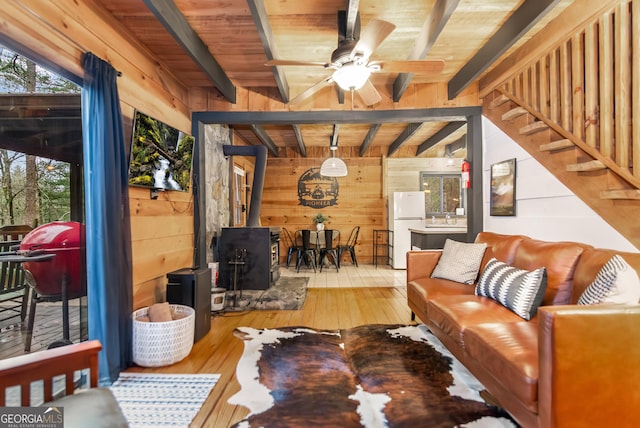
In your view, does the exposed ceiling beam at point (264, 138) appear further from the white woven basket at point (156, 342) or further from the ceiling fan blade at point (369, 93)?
the white woven basket at point (156, 342)

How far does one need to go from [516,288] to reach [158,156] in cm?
302

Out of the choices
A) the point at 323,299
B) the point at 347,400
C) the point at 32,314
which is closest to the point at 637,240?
the point at 347,400

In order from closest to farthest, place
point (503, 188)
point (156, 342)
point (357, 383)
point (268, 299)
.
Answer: point (357, 383)
point (156, 342)
point (503, 188)
point (268, 299)

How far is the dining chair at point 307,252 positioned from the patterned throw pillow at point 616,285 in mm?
4657

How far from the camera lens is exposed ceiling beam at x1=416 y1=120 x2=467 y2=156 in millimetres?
4682

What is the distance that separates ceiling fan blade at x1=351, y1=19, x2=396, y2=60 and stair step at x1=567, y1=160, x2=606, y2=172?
170 cm

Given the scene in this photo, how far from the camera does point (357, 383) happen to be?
199cm

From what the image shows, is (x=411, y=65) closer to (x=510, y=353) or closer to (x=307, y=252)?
(x=510, y=353)

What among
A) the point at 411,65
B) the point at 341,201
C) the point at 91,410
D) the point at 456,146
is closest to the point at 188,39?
the point at 411,65

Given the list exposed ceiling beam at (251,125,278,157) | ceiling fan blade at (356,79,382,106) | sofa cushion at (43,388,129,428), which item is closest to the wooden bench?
sofa cushion at (43,388,129,428)

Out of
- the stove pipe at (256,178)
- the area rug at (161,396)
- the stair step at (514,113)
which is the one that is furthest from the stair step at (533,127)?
the area rug at (161,396)

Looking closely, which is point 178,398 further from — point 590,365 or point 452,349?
point 590,365

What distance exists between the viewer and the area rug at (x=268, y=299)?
361 cm

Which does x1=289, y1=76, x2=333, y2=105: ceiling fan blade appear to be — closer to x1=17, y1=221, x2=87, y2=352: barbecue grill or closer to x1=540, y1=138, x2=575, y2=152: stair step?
x1=540, y1=138, x2=575, y2=152: stair step
